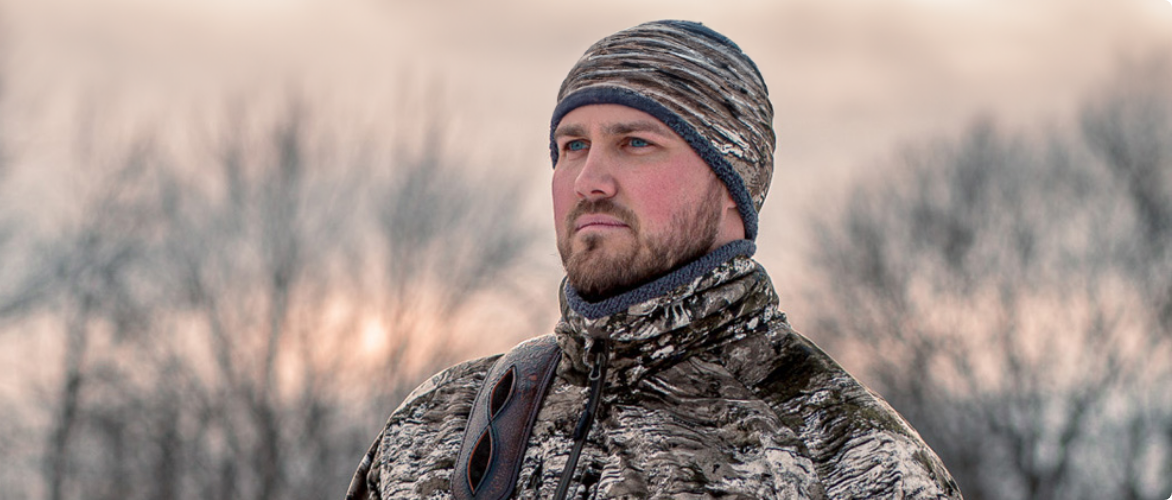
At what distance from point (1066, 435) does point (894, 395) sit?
441 centimetres

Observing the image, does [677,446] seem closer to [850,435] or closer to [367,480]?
[850,435]

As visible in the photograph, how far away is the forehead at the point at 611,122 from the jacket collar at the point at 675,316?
0.38 meters

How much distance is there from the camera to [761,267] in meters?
3.44

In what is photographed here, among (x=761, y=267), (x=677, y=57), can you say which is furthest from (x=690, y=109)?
(x=761, y=267)

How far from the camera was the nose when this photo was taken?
3303mm

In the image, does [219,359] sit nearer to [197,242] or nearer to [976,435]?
[197,242]

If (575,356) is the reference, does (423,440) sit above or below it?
below

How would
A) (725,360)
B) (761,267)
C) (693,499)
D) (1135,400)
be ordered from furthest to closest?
(1135,400)
(761,267)
(725,360)
(693,499)

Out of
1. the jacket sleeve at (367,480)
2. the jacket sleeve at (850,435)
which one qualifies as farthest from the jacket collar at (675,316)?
the jacket sleeve at (367,480)

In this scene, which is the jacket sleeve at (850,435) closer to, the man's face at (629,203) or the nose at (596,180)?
the man's face at (629,203)

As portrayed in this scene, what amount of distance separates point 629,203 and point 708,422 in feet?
1.98

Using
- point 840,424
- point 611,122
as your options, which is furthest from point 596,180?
point 840,424

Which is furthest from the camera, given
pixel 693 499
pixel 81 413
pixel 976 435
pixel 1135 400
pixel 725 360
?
pixel 976 435

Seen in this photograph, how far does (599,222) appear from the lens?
333 cm
